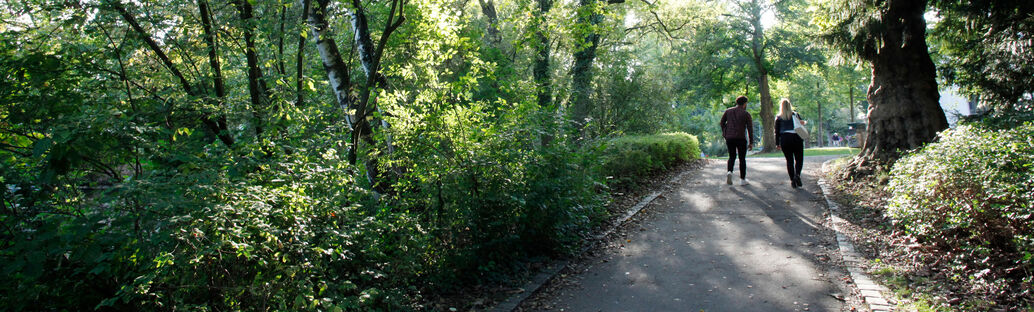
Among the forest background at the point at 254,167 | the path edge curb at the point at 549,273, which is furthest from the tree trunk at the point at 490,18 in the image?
the forest background at the point at 254,167

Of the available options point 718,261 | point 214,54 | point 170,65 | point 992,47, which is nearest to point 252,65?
point 214,54

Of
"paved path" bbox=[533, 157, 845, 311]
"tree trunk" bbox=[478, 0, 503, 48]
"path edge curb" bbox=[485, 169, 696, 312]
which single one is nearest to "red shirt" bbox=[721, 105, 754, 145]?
"paved path" bbox=[533, 157, 845, 311]

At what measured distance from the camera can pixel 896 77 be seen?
33.1ft

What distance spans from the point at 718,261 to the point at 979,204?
2.34m

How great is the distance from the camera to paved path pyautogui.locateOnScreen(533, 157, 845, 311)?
5156 mm

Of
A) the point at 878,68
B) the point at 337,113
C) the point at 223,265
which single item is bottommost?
the point at 223,265

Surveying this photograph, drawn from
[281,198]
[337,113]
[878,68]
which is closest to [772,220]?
[878,68]

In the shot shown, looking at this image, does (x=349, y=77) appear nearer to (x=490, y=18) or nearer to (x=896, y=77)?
(x=896, y=77)

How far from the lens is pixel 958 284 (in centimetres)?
475

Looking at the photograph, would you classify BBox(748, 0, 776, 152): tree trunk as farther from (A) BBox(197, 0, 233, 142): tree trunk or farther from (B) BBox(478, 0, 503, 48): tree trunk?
(A) BBox(197, 0, 233, 142): tree trunk

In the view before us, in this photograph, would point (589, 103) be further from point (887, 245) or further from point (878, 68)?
point (887, 245)

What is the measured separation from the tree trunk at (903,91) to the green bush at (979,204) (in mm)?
4190

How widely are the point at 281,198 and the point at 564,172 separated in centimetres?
350

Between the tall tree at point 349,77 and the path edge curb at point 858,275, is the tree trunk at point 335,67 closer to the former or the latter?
the tall tree at point 349,77
